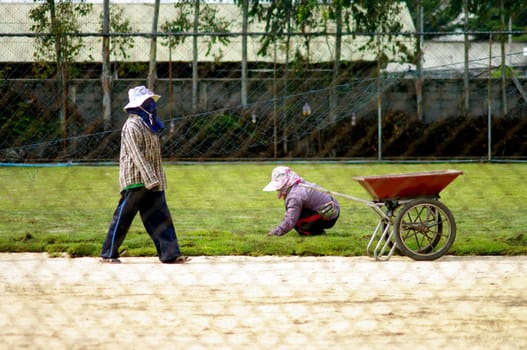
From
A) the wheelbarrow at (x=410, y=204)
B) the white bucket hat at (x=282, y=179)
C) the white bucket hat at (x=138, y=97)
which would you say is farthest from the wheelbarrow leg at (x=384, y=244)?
the white bucket hat at (x=138, y=97)

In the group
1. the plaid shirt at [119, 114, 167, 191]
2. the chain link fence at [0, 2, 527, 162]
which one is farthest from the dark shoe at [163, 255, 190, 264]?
the chain link fence at [0, 2, 527, 162]

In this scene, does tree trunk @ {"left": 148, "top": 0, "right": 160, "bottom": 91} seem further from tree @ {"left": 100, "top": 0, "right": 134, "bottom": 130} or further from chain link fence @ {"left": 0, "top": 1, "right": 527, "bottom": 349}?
tree @ {"left": 100, "top": 0, "right": 134, "bottom": 130}

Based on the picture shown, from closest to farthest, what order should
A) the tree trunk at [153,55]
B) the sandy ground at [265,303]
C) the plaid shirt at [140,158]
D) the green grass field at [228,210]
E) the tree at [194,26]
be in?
the sandy ground at [265,303] → the plaid shirt at [140,158] → the green grass field at [228,210] → the tree trunk at [153,55] → the tree at [194,26]

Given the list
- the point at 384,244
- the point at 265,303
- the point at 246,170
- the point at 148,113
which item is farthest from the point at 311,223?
the point at 246,170

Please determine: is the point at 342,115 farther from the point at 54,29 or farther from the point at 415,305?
the point at 415,305

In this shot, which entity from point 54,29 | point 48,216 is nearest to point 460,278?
point 48,216

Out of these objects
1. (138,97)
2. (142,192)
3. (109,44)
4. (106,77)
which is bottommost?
(142,192)

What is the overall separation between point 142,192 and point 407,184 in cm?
207

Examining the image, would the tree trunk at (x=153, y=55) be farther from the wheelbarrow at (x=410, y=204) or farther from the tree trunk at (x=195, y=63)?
the wheelbarrow at (x=410, y=204)

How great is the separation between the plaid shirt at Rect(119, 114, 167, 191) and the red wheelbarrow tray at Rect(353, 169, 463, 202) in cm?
159

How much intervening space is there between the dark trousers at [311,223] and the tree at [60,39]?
936cm

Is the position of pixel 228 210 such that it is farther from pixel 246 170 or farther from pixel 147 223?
pixel 246 170

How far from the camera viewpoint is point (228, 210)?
11.0 metres

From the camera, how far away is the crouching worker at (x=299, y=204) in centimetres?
802
